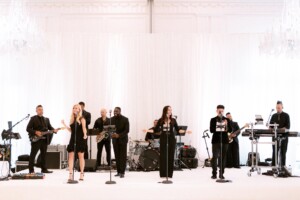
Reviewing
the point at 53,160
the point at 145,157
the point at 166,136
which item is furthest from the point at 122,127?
the point at 53,160

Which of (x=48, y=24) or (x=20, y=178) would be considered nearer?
(x=20, y=178)

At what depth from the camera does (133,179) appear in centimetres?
1019

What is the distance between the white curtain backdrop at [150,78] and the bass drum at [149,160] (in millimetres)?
2602

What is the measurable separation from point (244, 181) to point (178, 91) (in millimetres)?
5662

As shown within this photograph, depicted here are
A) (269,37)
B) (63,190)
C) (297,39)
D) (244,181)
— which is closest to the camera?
(63,190)

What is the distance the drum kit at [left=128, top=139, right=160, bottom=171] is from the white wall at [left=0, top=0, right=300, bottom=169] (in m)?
2.15

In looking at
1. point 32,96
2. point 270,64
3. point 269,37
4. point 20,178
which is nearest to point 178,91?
point 270,64

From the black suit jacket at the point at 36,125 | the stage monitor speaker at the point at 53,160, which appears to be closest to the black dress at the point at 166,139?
the black suit jacket at the point at 36,125

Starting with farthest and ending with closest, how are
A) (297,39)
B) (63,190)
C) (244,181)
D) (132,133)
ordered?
1. (132,133)
2. (297,39)
3. (244,181)
4. (63,190)

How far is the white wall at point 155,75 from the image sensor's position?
1473 centimetres

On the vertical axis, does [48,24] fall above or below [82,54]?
above

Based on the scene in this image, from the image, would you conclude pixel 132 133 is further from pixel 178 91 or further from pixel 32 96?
pixel 32 96

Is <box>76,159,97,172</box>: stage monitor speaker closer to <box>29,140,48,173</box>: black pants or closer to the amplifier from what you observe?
<box>29,140,48,173</box>: black pants

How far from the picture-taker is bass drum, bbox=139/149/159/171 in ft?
39.6
